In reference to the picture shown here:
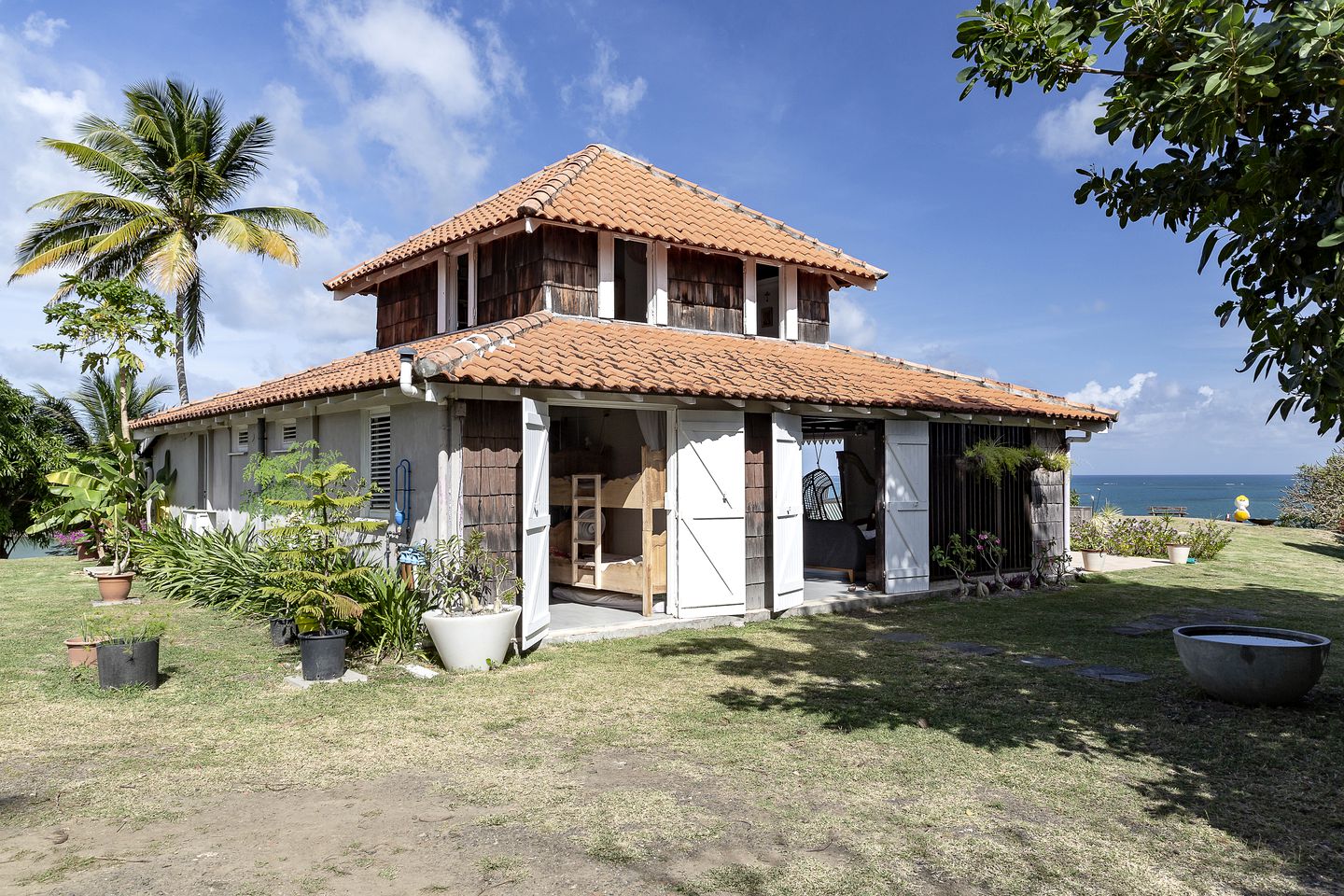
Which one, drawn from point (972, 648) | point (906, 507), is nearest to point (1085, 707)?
point (972, 648)

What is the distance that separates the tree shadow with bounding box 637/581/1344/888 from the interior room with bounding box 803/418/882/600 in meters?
2.22

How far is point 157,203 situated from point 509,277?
1567 cm

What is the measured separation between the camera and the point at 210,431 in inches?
637

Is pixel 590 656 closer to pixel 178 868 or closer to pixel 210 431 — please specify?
pixel 178 868

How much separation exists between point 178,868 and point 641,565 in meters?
8.02

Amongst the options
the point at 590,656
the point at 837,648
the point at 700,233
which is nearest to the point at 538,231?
the point at 700,233

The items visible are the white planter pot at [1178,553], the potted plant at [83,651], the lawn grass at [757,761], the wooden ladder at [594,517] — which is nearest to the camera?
the lawn grass at [757,761]

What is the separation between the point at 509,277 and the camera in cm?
1227

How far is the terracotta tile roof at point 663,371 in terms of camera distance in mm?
8891

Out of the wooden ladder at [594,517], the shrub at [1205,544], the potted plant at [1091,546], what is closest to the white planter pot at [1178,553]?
the shrub at [1205,544]

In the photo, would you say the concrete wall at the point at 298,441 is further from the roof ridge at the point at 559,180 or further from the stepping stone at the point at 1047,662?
the stepping stone at the point at 1047,662

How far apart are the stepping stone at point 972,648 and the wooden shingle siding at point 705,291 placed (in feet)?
19.2

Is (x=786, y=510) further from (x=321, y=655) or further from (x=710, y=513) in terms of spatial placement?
(x=321, y=655)

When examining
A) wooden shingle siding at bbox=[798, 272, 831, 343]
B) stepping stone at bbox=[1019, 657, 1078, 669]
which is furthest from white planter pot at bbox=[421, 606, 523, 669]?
wooden shingle siding at bbox=[798, 272, 831, 343]
